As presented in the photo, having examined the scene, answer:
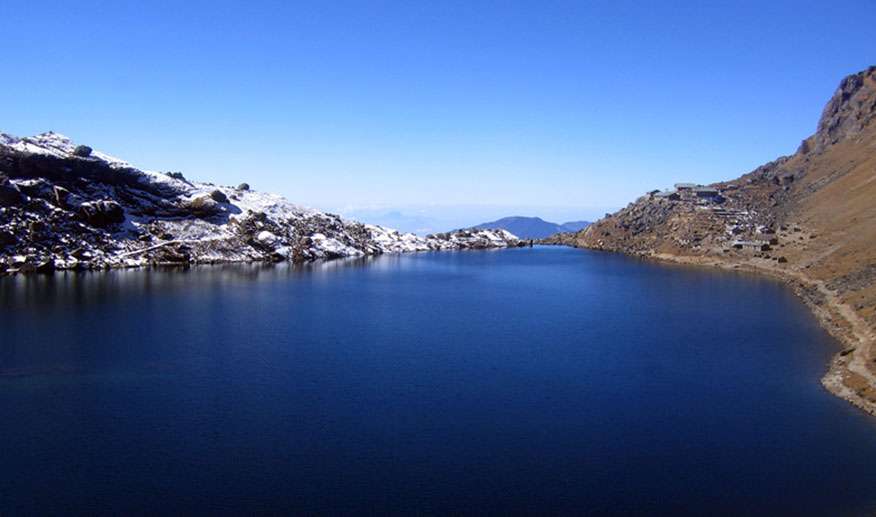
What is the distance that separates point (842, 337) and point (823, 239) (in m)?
72.5

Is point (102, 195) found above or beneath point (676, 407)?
above

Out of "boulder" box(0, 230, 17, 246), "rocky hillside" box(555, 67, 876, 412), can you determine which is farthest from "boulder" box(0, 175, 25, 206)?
"rocky hillside" box(555, 67, 876, 412)

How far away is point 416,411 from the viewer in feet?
153

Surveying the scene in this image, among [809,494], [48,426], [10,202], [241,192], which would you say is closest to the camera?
[809,494]

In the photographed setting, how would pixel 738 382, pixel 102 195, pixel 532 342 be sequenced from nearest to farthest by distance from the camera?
1. pixel 738 382
2. pixel 532 342
3. pixel 102 195

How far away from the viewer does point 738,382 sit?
5506 centimetres

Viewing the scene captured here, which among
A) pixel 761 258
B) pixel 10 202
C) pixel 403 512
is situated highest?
pixel 10 202

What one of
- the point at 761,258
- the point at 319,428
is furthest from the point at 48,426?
the point at 761,258

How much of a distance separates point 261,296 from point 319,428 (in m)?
60.4

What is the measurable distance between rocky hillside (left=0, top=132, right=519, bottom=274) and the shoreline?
10884 centimetres

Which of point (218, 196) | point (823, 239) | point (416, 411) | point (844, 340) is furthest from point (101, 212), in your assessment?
point (823, 239)

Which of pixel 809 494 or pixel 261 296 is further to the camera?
pixel 261 296

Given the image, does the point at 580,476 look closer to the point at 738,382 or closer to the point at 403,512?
the point at 403,512

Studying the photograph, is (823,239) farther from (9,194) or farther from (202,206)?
(9,194)
